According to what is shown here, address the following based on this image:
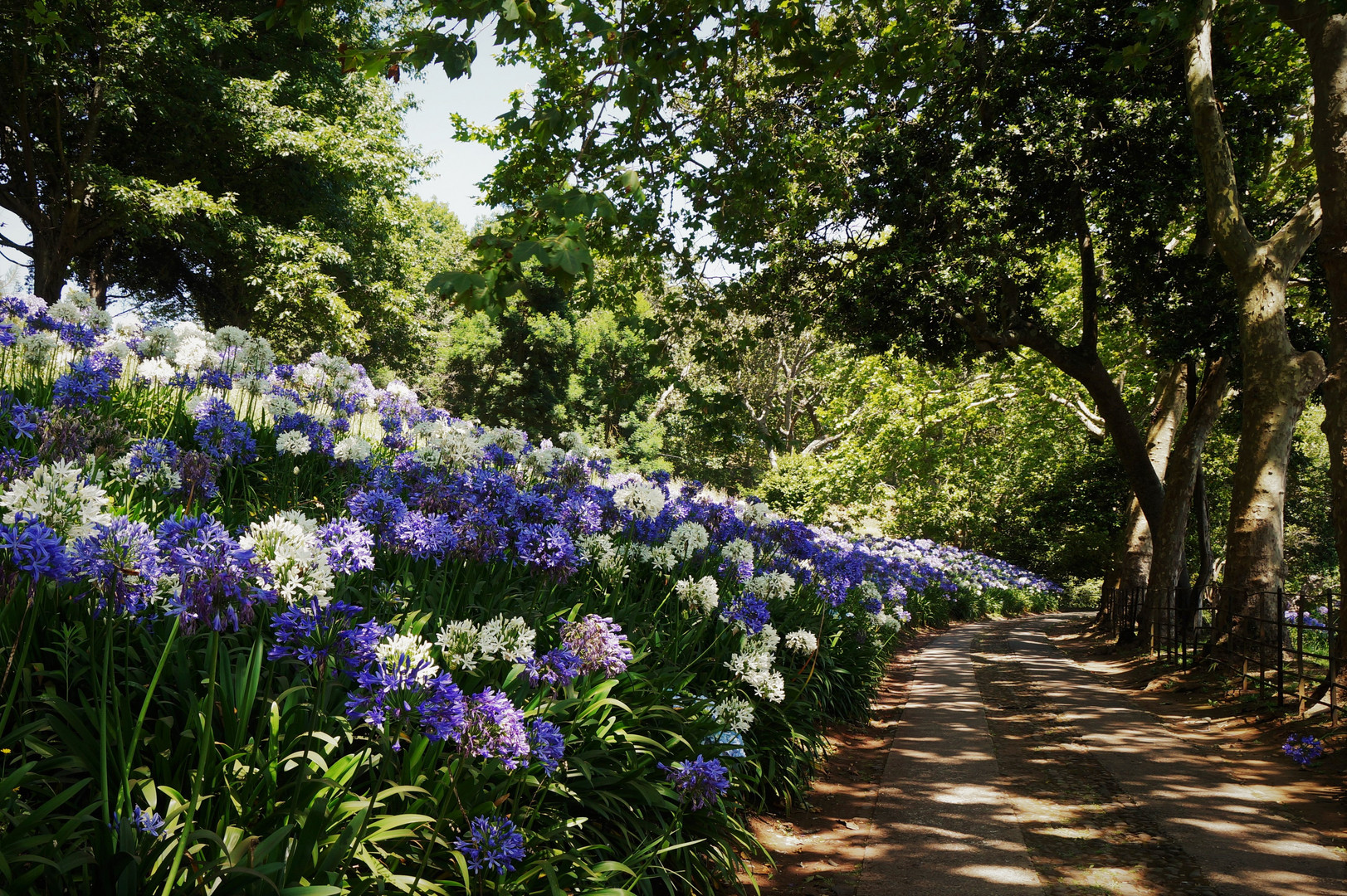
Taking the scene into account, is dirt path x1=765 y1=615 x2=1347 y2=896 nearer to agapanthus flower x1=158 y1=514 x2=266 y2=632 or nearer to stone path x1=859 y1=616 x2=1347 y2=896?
stone path x1=859 y1=616 x2=1347 y2=896

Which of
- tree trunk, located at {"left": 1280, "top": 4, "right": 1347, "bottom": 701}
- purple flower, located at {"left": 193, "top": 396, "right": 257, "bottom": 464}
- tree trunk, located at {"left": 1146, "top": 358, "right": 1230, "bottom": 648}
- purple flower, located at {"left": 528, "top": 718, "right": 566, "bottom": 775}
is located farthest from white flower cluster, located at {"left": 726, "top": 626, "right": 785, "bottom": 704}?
tree trunk, located at {"left": 1146, "top": 358, "right": 1230, "bottom": 648}

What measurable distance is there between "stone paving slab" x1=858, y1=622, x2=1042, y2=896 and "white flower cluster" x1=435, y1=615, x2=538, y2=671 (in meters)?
1.92

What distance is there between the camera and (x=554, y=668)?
9.17 ft

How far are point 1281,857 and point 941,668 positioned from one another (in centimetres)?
584

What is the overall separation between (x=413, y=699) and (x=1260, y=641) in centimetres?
767

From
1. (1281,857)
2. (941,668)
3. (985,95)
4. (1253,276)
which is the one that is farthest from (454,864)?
(985,95)

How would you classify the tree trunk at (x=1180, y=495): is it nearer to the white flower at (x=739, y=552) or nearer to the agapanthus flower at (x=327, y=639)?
the white flower at (x=739, y=552)

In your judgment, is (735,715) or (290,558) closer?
(290,558)

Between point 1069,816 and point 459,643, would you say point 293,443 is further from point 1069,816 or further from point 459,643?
point 1069,816

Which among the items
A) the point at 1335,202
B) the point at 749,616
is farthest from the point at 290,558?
the point at 1335,202

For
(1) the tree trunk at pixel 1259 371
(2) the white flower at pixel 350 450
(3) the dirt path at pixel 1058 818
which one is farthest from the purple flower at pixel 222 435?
(1) the tree trunk at pixel 1259 371

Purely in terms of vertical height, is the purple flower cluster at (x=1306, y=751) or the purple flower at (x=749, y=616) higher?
the purple flower at (x=749, y=616)

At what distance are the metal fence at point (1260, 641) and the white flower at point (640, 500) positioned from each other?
16.5ft

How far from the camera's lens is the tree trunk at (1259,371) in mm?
7469
